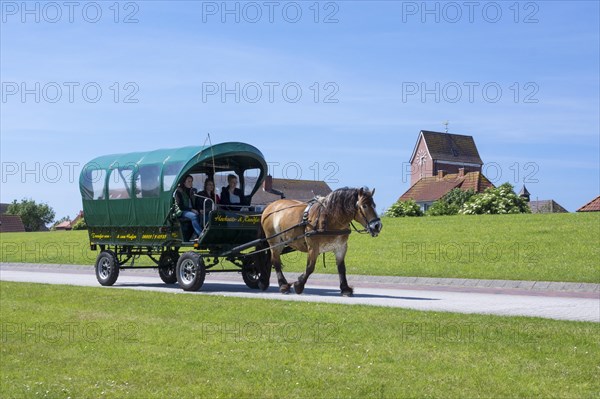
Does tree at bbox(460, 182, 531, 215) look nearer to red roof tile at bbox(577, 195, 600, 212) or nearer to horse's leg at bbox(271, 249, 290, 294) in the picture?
red roof tile at bbox(577, 195, 600, 212)

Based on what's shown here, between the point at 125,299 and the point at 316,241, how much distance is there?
3945mm

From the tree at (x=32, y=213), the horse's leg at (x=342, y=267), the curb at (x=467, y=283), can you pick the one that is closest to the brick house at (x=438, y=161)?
the tree at (x=32, y=213)

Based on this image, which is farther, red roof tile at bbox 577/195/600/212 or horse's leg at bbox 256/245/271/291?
red roof tile at bbox 577/195/600/212

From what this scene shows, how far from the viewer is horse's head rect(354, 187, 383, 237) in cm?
1709

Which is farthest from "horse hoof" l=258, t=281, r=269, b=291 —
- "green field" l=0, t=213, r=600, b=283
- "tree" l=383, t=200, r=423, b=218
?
"tree" l=383, t=200, r=423, b=218

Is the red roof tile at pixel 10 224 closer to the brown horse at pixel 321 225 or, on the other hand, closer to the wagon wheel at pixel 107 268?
the wagon wheel at pixel 107 268

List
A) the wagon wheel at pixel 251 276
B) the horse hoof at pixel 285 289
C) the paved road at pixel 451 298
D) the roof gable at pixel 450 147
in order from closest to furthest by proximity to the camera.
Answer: the paved road at pixel 451 298 < the horse hoof at pixel 285 289 < the wagon wheel at pixel 251 276 < the roof gable at pixel 450 147

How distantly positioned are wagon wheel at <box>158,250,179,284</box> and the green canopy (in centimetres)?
167

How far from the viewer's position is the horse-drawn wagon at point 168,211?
1966cm

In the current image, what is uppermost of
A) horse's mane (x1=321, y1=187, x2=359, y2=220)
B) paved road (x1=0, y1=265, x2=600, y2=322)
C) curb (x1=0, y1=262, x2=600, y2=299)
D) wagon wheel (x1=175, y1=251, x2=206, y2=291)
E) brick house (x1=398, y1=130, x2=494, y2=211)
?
brick house (x1=398, y1=130, x2=494, y2=211)

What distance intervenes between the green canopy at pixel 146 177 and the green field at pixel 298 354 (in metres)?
5.60

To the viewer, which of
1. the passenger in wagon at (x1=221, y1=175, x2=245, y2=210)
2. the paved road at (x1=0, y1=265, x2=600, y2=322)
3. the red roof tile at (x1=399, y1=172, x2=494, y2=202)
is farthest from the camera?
the red roof tile at (x1=399, y1=172, x2=494, y2=202)

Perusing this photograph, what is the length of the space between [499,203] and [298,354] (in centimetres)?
3731

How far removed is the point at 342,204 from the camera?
1766 cm
